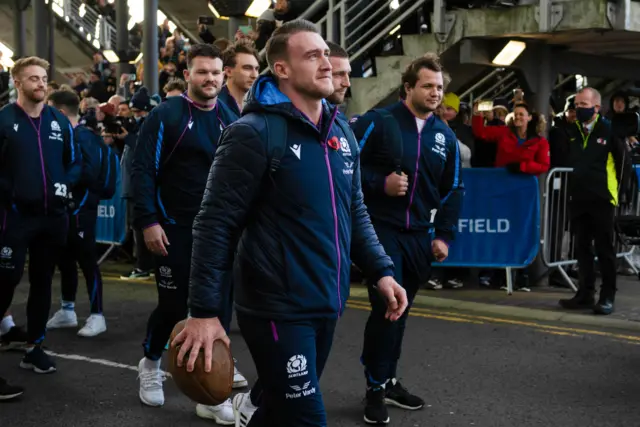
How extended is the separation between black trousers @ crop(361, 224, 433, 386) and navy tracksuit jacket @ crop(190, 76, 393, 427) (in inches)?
72.2

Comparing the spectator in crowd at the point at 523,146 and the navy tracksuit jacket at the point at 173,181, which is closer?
the navy tracksuit jacket at the point at 173,181

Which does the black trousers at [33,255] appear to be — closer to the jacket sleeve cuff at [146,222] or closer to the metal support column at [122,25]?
the jacket sleeve cuff at [146,222]

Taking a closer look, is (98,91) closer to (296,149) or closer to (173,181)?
(173,181)

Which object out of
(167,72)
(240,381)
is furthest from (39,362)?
(167,72)

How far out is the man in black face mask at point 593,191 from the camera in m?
9.43

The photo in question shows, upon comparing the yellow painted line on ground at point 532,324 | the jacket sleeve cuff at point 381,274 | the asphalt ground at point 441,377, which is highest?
the jacket sleeve cuff at point 381,274

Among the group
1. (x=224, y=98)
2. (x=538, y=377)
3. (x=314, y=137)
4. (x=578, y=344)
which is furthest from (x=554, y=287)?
(x=314, y=137)

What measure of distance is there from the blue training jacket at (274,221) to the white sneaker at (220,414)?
2012 millimetres

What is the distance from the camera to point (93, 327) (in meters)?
8.29

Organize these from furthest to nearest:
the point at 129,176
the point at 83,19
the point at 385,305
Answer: the point at 83,19 < the point at 129,176 < the point at 385,305

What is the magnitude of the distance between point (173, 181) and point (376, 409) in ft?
5.91

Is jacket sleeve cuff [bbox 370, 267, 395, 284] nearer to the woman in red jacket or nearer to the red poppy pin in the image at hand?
the red poppy pin

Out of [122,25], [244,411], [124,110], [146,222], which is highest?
[122,25]

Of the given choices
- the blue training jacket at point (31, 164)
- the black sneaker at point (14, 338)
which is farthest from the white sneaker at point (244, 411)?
the black sneaker at point (14, 338)
